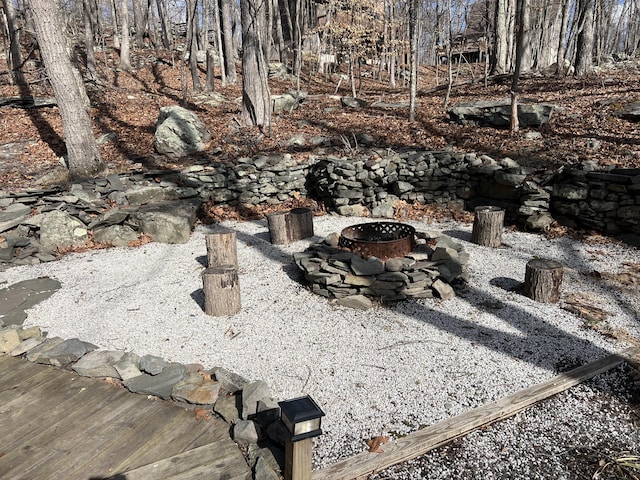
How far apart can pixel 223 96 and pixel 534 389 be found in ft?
47.1

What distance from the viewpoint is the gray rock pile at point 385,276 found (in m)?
4.89

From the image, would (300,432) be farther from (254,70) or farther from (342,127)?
(254,70)

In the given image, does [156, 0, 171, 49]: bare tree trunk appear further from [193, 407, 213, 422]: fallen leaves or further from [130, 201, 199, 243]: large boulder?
[193, 407, 213, 422]: fallen leaves

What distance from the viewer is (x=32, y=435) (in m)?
2.79

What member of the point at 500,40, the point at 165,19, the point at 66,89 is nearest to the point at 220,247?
the point at 66,89

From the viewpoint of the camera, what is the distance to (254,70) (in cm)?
1070

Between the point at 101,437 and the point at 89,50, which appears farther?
the point at 89,50

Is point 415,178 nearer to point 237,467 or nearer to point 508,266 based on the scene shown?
point 508,266

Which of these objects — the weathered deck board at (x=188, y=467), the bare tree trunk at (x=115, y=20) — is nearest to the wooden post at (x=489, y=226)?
the weathered deck board at (x=188, y=467)

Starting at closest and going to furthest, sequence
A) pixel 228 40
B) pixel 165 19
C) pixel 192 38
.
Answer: pixel 192 38 → pixel 228 40 → pixel 165 19

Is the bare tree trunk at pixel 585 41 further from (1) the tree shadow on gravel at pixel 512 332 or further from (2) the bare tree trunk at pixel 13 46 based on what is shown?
(2) the bare tree trunk at pixel 13 46

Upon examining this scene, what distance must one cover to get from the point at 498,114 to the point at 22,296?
1024cm

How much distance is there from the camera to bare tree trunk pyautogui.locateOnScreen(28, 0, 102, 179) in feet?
24.8

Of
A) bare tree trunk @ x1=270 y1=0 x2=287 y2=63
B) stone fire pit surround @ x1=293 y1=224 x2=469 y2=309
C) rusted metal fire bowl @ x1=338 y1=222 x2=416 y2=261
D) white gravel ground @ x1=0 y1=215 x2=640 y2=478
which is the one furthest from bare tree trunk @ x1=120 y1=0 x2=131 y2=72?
stone fire pit surround @ x1=293 y1=224 x2=469 y2=309
